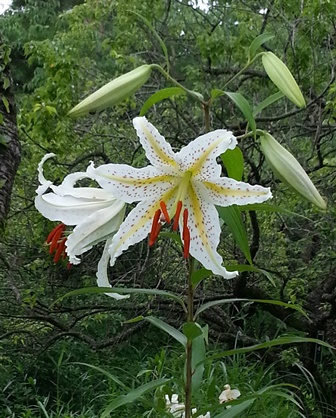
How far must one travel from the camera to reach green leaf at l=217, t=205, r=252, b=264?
103 cm

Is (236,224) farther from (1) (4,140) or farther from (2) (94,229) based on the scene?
(1) (4,140)

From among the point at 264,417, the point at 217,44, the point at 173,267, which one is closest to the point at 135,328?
the point at 173,267

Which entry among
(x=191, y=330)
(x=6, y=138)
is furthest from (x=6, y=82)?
(x=191, y=330)

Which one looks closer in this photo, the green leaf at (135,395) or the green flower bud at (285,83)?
the green flower bud at (285,83)

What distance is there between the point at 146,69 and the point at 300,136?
2.51 meters

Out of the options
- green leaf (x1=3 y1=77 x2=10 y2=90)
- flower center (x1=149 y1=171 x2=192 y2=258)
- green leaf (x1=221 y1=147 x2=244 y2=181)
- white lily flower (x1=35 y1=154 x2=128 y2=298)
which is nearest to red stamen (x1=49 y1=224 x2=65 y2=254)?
white lily flower (x1=35 y1=154 x2=128 y2=298)

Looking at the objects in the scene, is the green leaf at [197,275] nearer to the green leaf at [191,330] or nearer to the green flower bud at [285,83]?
the green leaf at [191,330]

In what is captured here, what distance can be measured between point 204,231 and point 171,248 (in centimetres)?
220

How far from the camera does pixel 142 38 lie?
12.4ft

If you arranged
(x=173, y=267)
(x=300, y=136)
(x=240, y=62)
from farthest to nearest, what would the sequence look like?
1. (x=240, y=62)
2. (x=300, y=136)
3. (x=173, y=267)

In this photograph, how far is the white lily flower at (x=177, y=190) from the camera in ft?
3.25

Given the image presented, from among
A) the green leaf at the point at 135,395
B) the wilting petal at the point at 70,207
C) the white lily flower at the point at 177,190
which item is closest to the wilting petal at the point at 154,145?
the white lily flower at the point at 177,190

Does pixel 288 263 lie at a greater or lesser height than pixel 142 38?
lesser

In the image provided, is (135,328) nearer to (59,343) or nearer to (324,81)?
(59,343)
